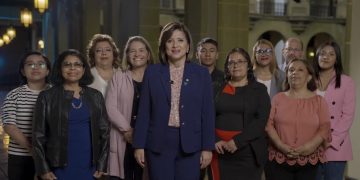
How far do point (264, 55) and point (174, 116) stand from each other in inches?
59.6

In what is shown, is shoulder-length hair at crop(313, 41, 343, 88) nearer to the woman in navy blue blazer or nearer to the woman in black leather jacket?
the woman in navy blue blazer

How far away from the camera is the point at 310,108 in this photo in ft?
12.7

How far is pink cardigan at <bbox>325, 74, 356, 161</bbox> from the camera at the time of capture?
412 cm

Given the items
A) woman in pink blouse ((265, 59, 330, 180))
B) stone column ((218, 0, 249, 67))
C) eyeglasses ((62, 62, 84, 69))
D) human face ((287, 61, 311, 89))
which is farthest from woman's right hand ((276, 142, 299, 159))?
stone column ((218, 0, 249, 67))

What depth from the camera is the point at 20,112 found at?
3.79m

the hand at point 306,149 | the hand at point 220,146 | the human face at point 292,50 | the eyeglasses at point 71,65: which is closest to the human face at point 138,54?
the eyeglasses at point 71,65

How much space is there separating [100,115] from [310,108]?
1.63 metres

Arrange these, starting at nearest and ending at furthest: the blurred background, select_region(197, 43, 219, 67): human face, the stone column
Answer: select_region(197, 43, 219, 67): human face, the blurred background, the stone column

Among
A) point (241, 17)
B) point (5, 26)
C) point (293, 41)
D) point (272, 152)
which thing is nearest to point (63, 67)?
point (272, 152)

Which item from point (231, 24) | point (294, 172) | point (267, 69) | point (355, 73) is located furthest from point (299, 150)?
point (231, 24)

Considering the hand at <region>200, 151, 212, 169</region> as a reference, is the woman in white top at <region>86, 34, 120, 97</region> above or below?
above

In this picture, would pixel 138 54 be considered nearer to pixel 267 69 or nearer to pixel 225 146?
pixel 225 146

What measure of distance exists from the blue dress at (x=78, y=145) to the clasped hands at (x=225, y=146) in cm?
95

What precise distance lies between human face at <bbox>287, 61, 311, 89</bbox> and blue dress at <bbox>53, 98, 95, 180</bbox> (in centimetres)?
165
